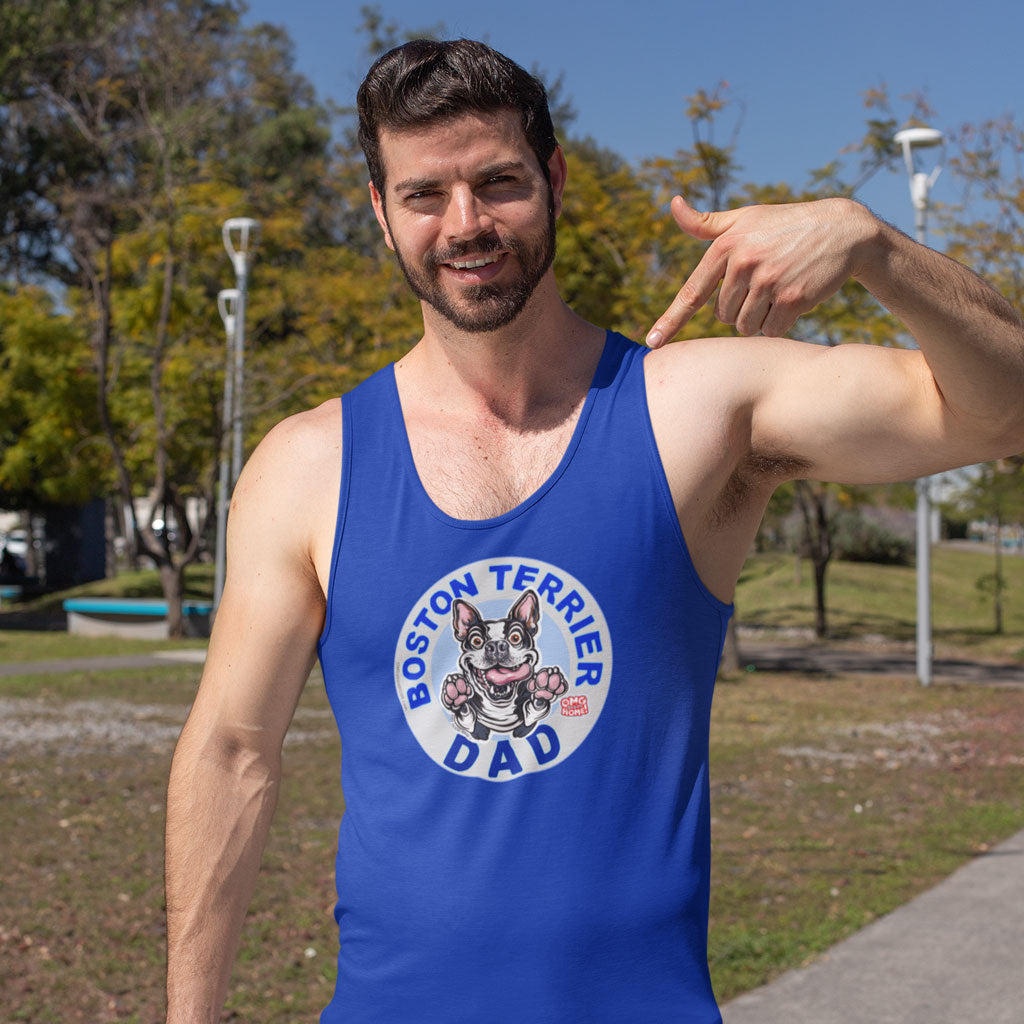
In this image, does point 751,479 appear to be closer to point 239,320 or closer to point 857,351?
point 857,351

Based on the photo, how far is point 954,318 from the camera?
1.66m

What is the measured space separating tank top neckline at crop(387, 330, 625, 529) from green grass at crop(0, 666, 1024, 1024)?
3516 mm

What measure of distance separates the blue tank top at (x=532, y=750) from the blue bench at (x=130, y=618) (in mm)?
20437

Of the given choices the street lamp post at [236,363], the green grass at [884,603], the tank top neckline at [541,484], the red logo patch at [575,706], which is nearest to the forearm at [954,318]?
the tank top neckline at [541,484]

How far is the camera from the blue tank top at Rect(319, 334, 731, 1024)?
1800mm

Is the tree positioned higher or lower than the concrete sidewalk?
higher

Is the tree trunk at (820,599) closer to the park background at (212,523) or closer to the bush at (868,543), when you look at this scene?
the park background at (212,523)

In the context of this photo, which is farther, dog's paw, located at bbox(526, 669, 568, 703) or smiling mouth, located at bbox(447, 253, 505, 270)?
smiling mouth, located at bbox(447, 253, 505, 270)

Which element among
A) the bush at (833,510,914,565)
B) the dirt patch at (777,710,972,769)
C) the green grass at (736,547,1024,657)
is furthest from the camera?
the bush at (833,510,914,565)

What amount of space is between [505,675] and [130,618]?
70.8ft

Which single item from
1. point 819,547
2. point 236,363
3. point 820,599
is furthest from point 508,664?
point 820,599

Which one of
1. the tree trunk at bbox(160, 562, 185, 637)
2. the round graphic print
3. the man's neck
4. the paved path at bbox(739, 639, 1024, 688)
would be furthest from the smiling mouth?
the tree trunk at bbox(160, 562, 185, 637)

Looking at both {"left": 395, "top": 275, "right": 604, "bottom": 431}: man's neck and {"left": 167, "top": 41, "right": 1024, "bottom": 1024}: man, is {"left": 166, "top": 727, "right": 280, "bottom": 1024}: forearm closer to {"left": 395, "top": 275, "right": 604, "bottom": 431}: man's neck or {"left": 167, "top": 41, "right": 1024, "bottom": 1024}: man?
{"left": 167, "top": 41, "right": 1024, "bottom": 1024}: man

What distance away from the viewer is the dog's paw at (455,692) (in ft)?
6.12
